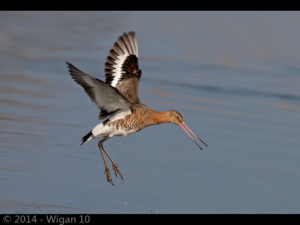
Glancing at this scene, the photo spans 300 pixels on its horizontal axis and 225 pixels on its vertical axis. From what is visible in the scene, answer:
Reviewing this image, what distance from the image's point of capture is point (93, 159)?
27.9ft

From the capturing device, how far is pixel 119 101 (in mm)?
7488

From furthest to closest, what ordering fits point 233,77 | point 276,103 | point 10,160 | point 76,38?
1. point 76,38
2. point 233,77
3. point 276,103
4. point 10,160

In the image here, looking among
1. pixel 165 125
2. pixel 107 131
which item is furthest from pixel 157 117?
pixel 165 125

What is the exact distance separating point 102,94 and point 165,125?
8.95 feet

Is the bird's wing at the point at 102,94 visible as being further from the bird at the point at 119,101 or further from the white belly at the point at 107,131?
the white belly at the point at 107,131

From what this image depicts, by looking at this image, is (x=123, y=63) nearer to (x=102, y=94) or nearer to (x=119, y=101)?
(x=119, y=101)

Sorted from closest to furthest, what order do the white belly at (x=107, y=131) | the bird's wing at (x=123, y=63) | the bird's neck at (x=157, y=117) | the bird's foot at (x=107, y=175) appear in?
the bird's foot at (x=107, y=175) < the white belly at (x=107, y=131) < the bird's neck at (x=157, y=117) < the bird's wing at (x=123, y=63)

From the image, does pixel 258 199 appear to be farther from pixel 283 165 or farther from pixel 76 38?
pixel 76 38

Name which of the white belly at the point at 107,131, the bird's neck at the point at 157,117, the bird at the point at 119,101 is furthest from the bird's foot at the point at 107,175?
the bird's neck at the point at 157,117

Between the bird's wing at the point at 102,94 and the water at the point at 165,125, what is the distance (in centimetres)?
75

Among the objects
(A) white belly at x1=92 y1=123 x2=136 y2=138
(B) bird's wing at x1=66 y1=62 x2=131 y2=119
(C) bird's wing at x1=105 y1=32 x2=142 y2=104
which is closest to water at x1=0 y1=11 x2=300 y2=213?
(A) white belly at x1=92 y1=123 x2=136 y2=138

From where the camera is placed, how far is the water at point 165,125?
23.5ft

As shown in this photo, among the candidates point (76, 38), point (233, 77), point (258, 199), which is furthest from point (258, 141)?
point (76, 38)
